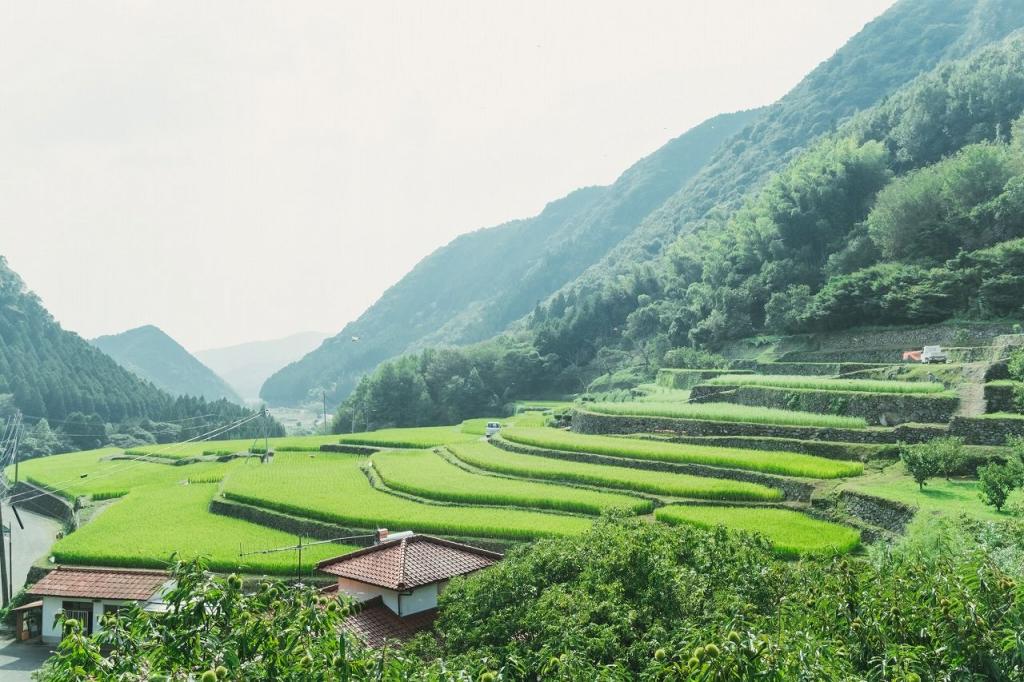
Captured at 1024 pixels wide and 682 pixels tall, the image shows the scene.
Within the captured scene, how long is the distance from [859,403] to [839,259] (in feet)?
80.9

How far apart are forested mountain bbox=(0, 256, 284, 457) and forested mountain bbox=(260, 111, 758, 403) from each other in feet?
190

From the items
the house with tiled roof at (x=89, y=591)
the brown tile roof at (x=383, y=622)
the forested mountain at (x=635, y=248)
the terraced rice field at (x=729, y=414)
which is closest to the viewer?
the brown tile roof at (x=383, y=622)

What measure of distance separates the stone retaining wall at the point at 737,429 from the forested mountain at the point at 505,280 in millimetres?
111826

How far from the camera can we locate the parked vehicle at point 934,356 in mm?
30625

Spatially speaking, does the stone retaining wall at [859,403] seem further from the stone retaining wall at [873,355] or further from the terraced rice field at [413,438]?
the terraced rice field at [413,438]

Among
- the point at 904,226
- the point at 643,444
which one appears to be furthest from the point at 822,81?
the point at 643,444

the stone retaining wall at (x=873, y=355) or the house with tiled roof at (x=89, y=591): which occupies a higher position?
the stone retaining wall at (x=873, y=355)

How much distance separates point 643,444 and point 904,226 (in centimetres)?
2426

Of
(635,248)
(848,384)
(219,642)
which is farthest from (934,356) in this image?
(635,248)

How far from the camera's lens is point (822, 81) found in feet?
407

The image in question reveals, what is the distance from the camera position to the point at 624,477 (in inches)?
996

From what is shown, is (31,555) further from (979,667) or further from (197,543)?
(979,667)

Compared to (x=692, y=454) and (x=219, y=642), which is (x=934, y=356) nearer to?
(x=692, y=454)

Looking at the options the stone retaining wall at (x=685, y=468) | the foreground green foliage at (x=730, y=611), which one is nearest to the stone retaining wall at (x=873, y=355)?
the stone retaining wall at (x=685, y=468)
